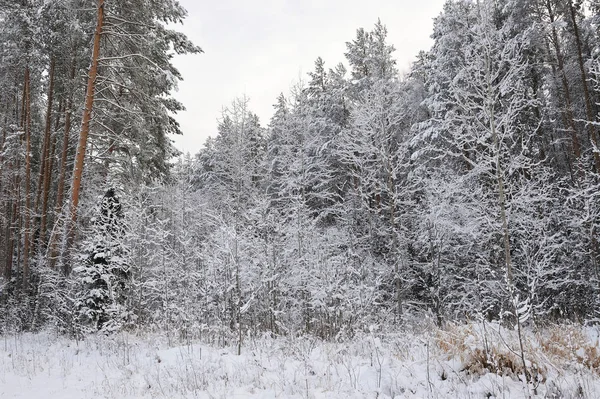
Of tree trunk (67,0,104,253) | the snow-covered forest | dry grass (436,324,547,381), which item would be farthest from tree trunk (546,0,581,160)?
tree trunk (67,0,104,253)

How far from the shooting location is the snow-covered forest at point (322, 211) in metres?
9.45

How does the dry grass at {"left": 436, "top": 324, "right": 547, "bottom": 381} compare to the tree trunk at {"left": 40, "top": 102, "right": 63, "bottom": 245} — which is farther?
the tree trunk at {"left": 40, "top": 102, "right": 63, "bottom": 245}

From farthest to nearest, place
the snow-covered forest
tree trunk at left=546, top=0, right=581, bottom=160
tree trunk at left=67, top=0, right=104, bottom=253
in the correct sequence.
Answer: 1. tree trunk at left=546, top=0, right=581, bottom=160
2. tree trunk at left=67, top=0, right=104, bottom=253
3. the snow-covered forest

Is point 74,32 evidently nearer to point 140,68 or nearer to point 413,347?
point 140,68

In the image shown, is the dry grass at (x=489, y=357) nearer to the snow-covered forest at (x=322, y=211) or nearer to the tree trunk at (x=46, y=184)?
the snow-covered forest at (x=322, y=211)

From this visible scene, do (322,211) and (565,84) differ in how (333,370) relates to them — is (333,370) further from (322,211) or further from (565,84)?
(565,84)

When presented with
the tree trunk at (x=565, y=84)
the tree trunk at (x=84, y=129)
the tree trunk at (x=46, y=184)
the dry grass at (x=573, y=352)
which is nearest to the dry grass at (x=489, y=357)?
the dry grass at (x=573, y=352)

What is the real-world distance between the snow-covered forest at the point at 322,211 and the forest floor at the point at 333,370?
0.11 m

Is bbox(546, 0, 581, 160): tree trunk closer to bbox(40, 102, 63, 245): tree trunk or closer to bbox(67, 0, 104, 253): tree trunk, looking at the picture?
bbox(67, 0, 104, 253): tree trunk

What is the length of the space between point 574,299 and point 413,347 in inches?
531

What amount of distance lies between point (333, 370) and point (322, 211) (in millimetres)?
18208

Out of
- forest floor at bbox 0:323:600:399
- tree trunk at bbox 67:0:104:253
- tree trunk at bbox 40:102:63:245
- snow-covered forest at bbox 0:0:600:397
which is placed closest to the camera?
forest floor at bbox 0:323:600:399

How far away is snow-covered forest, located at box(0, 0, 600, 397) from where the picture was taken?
945 cm

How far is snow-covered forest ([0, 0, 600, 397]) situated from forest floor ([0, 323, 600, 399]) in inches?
4.4
